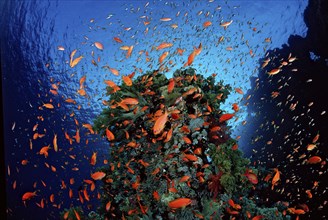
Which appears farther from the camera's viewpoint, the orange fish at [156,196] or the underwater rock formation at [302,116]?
→ the underwater rock formation at [302,116]

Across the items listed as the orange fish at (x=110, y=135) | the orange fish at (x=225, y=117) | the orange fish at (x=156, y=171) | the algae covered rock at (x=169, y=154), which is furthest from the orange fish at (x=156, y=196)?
the orange fish at (x=225, y=117)

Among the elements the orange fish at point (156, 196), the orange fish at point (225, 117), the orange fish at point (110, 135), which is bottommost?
the orange fish at point (156, 196)

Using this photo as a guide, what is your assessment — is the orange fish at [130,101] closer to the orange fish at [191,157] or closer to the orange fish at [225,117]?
the orange fish at [191,157]

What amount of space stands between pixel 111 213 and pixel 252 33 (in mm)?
29332

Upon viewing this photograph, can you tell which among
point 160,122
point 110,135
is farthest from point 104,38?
point 160,122

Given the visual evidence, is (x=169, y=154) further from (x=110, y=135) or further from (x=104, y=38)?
(x=104, y=38)

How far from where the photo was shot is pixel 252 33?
101 ft

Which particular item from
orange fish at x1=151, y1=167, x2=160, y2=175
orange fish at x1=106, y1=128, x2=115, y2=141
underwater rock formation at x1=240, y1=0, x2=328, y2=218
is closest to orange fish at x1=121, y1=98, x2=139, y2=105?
orange fish at x1=106, y1=128, x2=115, y2=141

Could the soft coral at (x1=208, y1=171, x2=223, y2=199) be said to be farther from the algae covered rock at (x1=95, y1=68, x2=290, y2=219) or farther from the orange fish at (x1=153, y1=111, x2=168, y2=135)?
the orange fish at (x1=153, y1=111, x2=168, y2=135)

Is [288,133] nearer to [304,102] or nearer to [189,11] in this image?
[304,102]

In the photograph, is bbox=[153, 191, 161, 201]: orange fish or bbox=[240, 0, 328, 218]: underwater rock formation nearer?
bbox=[153, 191, 161, 201]: orange fish

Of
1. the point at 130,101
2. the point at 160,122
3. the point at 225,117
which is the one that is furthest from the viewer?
the point at 225,117

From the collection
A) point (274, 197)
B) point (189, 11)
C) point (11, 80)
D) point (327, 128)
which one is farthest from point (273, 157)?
point (11, 80)

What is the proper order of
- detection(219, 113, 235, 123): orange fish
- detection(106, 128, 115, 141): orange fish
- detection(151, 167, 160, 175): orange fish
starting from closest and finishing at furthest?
detection(151, 167, 160, 175): orange fish
detection(219, 113, 235, 123): orange fish
detection(106, 128, 115, 141): orange fish
